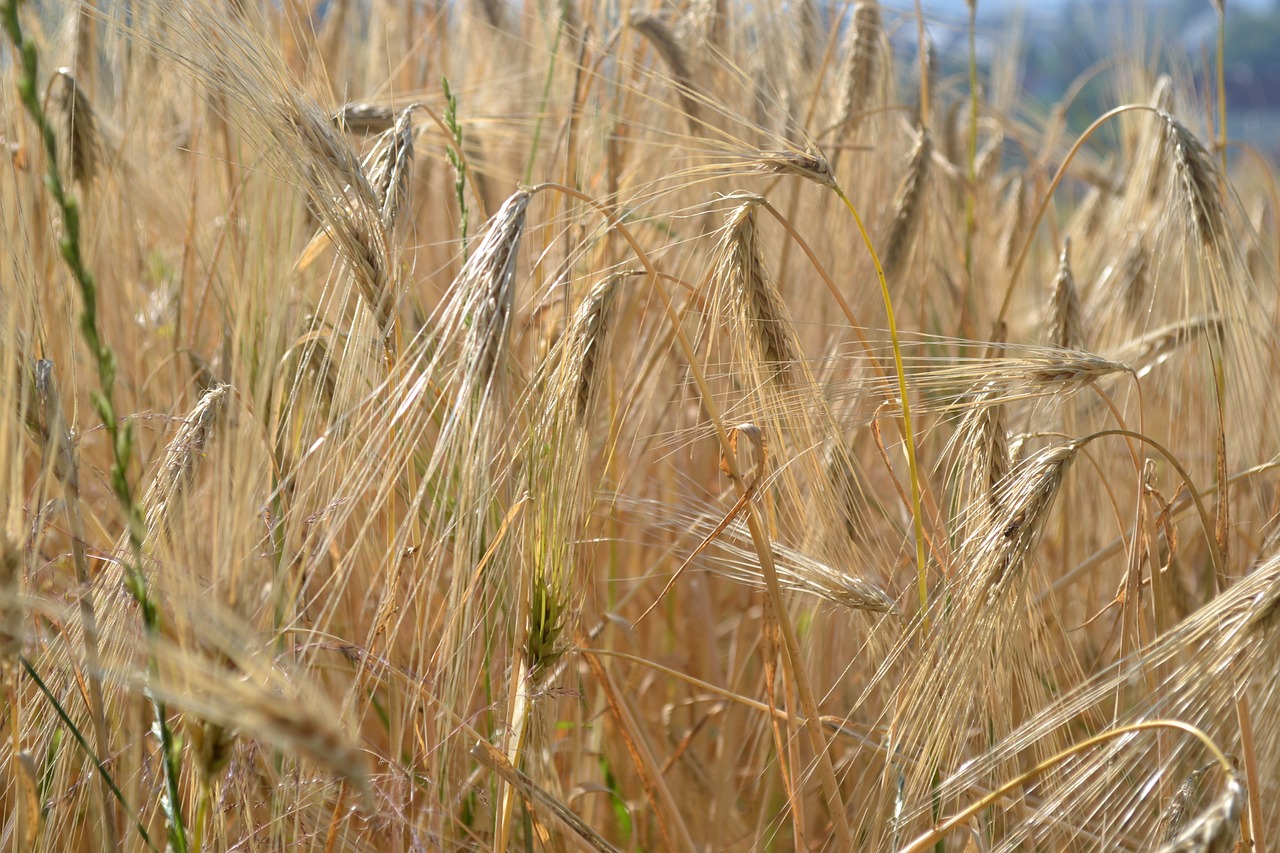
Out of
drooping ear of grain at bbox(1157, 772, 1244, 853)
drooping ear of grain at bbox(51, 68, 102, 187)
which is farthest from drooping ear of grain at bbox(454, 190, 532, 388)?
drooping ear of grain at bbox(51, 68, 102, 187)

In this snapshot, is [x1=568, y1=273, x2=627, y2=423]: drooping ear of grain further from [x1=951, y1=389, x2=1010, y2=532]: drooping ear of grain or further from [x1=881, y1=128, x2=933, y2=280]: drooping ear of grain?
[x1=881, y1=128, x2=933, y2=280]: drooping ear of grain

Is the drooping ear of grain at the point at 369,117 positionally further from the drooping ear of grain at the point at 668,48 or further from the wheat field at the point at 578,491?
the drooping ear of grain at the point at 668,48

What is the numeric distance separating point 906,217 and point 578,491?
0.71 meters

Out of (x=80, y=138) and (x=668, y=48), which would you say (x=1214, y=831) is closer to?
(x=668, y=48)

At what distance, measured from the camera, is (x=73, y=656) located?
0.66 metres

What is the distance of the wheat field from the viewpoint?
1.95 feet

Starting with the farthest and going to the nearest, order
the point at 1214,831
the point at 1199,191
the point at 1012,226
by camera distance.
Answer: the point at 1012,226
the point at 1199,191
the point at 1214,831

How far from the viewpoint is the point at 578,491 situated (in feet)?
2.22

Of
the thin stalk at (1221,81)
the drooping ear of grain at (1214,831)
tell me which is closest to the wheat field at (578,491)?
the drooping ear of grain at (1214,831)

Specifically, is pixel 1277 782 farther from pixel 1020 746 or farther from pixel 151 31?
pixel 151 31

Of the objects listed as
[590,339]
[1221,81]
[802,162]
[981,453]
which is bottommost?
[981,453]

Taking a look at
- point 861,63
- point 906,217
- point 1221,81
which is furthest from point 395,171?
point 1221,81

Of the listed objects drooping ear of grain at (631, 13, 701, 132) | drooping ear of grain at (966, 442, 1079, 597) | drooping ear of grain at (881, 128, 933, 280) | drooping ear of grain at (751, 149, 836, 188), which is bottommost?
drooping ear of grain at (966, 442, 1079, 597)

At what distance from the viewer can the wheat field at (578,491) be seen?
594 mm
